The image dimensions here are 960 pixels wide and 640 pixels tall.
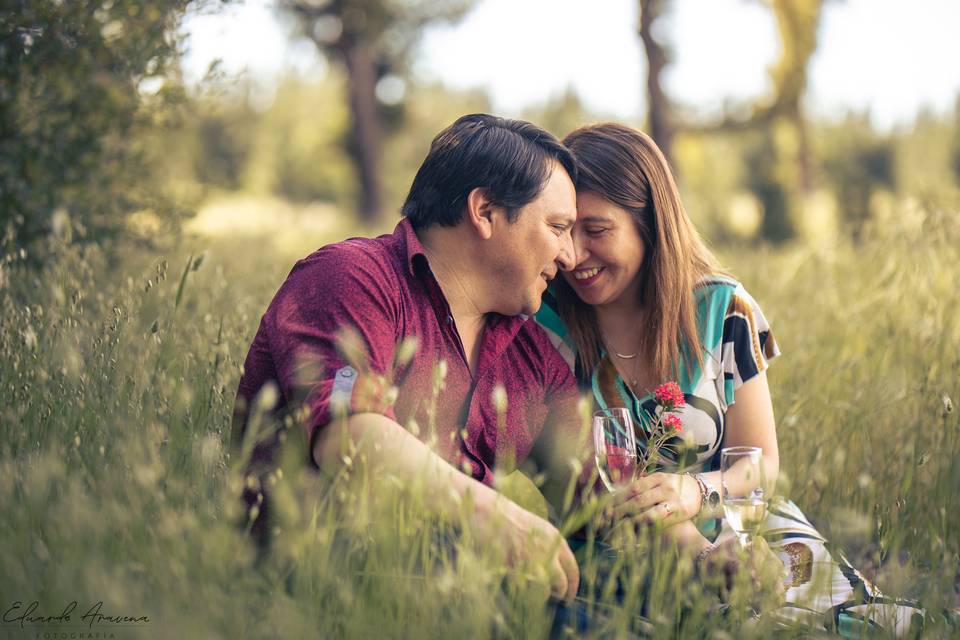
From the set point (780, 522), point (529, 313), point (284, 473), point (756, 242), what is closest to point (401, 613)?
point (284, 473)

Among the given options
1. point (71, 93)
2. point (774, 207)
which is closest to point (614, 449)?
point (71, 93)

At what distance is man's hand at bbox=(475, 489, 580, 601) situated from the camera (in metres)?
1.83

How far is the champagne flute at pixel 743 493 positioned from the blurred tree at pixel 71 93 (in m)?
3.12

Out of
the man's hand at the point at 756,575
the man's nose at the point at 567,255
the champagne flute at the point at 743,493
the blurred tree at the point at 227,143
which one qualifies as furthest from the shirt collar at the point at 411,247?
the blurred tree at the point at 227,143

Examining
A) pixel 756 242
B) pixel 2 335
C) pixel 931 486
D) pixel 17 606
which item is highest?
pixel 2 335

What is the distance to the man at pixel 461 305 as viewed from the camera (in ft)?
7.70

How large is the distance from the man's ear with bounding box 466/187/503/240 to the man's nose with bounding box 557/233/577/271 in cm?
25

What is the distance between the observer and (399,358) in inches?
79.3

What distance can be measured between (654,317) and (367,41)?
17.9 meters

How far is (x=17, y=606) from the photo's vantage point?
1.67m

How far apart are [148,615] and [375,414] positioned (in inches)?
27.3

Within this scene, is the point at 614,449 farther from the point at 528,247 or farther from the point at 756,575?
the point at 528,247

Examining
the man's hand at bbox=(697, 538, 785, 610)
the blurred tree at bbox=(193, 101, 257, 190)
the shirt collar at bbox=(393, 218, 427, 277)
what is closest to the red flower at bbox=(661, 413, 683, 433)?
the man's hand at bbox=(697, 538, 785, 610)

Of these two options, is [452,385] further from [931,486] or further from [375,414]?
[931,486]
